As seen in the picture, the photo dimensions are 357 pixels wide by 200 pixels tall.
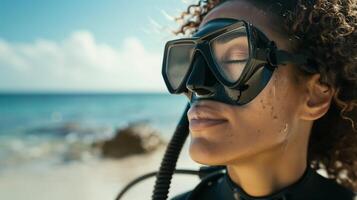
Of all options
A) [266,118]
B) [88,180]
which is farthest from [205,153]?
[88,180]

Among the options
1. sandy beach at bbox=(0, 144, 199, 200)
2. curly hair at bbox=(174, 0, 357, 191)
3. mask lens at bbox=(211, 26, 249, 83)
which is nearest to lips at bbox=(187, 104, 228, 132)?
mask lens at bbox=(211, 26, 249, 83)

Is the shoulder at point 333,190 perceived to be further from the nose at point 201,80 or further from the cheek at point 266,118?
the nose at point 201,80

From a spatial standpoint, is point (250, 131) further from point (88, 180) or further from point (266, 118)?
point (88, 180)

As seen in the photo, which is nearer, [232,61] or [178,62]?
[232,61]

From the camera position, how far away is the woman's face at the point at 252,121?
1.96 meters

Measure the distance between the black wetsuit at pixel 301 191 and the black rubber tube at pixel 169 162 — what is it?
0.15 meters

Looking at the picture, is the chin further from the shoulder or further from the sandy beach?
the sandy beach

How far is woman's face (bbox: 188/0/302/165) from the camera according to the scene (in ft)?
6.42

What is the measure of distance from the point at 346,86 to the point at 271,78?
0.41m

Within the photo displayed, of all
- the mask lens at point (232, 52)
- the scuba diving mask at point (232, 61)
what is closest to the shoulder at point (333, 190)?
the scuba diving mask at point (232, 61)

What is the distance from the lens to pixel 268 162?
210 cm

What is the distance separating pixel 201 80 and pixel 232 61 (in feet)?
0.45

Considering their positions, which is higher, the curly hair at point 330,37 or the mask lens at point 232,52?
the mask lens at point 232,52

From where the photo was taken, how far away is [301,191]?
210 centimetres
